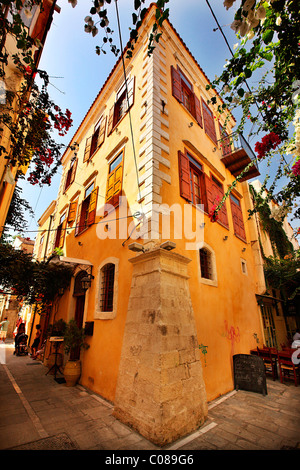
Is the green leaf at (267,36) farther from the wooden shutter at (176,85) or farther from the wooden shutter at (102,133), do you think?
the wooden shutter at (102,133)

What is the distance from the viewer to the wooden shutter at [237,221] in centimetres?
873

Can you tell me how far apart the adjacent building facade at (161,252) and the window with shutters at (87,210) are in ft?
0.20

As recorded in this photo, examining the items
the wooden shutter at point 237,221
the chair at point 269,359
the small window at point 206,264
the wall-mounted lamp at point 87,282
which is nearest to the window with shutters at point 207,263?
the small window at point 206,264

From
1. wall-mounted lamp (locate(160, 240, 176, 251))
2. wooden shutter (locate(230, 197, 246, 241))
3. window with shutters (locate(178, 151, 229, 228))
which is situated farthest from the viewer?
wooden shutter (locate(230, 197, 246, 241))

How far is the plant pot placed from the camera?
593 centimetres

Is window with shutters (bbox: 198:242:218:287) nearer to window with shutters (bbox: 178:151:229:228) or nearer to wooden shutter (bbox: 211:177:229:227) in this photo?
window with shutters (bbox: 178:151:229:228)

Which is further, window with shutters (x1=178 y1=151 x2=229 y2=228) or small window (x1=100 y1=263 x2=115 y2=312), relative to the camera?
window with shutters (x1=178 y1=151 x2=229 y2=228)

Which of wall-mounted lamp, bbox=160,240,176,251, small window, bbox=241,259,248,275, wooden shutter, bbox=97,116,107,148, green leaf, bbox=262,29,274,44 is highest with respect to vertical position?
wooden shutter, bbox=97,116,107,148

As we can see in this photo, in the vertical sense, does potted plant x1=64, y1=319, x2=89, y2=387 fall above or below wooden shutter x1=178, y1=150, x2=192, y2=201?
below

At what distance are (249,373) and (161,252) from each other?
14.6 ft

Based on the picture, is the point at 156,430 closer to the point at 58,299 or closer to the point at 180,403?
the point at 180,403

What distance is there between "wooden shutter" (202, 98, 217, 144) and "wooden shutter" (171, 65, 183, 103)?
1943 mm

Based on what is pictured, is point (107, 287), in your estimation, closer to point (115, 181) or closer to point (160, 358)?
point (160, 358)

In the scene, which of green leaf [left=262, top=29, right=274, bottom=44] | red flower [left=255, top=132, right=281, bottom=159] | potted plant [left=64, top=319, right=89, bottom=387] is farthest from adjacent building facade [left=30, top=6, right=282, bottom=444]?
green leaf [left=262, top=29, right=274, bottom=44]
